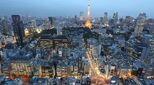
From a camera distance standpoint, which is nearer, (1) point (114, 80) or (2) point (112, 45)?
(1) point (114, 80)

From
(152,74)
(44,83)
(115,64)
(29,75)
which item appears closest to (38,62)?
(29,75)

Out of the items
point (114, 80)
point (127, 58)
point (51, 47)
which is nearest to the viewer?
point (114, 80)

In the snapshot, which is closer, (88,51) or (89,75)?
(89,75)

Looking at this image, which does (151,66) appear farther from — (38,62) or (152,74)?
(38,62)

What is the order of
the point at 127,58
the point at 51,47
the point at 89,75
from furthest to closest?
1. the point at 51,47
2. the point at 127,58
3. the point at 89,75

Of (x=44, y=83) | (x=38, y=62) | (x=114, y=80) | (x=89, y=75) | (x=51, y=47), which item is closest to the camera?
(x=44, y=83)

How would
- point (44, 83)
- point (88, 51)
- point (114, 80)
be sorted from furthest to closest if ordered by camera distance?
1. point (88, 51)
2. point (114, 80)
3. point (44, 83)

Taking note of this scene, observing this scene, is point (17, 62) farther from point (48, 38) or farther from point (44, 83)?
point (48, 38)

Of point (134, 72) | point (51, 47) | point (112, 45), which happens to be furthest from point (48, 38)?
point (134, 72)

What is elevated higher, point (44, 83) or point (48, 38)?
point (48, 38)
